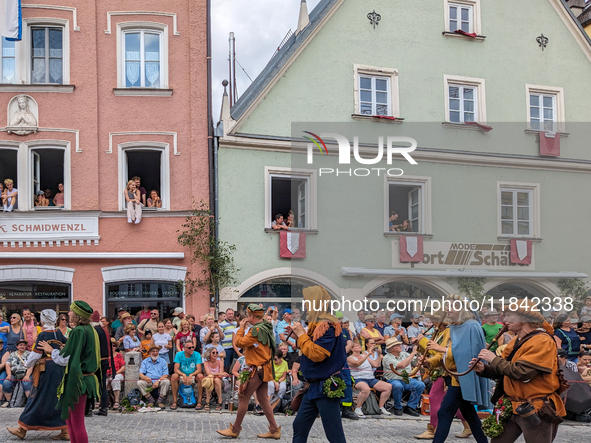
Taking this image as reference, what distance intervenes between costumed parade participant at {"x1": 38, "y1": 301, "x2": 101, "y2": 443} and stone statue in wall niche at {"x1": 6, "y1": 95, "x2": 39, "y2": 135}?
1067 cm

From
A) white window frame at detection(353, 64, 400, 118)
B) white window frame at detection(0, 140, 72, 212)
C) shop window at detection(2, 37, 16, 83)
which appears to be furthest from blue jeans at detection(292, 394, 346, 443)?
shop window at detection(2, 37, 16, 83)

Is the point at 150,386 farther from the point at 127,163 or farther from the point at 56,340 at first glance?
the point at 127,163

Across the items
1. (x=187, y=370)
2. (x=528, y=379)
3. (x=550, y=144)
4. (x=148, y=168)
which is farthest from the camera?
(x=148, y=168)

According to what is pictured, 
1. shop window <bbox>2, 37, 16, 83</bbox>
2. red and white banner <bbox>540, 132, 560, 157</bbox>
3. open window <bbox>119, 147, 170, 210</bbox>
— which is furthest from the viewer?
open window <bbox>119, 147, 170, 210</bbox>

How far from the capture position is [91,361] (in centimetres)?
823

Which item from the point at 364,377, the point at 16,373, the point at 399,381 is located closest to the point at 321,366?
the point at 364,377

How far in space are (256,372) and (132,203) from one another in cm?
901

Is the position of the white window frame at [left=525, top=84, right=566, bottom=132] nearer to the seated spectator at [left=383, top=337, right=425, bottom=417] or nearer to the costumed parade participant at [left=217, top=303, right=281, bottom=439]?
the seated spectator at [left=383, top=337, right=425, bottom=417]

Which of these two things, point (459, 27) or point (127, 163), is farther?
point (459, 27)

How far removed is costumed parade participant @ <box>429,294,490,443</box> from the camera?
26.2 feet

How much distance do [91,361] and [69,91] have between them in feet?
37.0

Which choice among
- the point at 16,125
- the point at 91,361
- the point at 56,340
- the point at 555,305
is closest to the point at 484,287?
the point at 555,305

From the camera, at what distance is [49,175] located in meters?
18.1

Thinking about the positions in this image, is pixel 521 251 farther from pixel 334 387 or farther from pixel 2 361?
pixel 2 361
